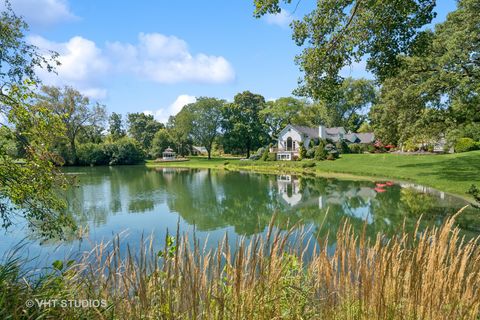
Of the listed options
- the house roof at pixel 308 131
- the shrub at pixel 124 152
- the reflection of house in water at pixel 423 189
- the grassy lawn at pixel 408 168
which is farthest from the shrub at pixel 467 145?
the shrub at pixel 124 152

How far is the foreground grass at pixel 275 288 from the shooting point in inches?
84.6

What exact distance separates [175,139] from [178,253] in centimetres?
6639

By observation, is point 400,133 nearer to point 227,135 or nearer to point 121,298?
point 121,298

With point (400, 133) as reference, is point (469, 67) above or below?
above

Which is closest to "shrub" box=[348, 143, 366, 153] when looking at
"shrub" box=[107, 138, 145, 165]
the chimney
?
the chimney

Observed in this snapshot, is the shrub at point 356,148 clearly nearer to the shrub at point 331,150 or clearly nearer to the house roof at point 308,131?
the shrub at point 331,150

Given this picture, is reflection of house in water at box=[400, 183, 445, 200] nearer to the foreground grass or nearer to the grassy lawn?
the grassy lawn

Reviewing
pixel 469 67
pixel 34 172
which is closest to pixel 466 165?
pixel 469 67

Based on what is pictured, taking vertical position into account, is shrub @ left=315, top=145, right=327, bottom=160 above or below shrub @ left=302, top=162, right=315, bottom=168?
above

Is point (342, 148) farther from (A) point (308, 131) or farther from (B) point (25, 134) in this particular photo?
(B) point (25, 134)

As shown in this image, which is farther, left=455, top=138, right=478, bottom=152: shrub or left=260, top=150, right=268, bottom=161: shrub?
left=260, top=150, right=268, bottom=161: shrub

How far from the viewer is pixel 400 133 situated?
22.5 metres

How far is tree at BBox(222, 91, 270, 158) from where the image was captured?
56.2m

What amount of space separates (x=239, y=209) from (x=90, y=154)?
43.7 m
